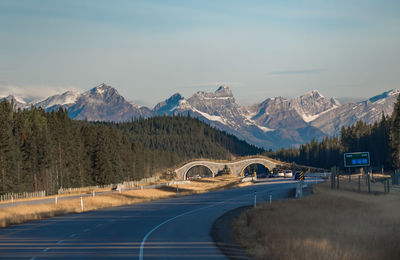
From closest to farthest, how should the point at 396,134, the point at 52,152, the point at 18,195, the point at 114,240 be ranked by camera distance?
the point at 114,240 → the point at 18,195 → the point at 52,152 → the point at 396,134

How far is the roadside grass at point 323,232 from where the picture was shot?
63.4ft

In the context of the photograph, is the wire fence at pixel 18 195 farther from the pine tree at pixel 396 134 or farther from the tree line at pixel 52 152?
the pine tree at pixel 396 134

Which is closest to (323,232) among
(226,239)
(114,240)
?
(226,239)

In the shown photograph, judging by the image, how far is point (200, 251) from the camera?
68.0 ft

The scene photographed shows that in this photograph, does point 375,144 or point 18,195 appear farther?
point 375,144

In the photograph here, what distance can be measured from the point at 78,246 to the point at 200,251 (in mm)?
5163

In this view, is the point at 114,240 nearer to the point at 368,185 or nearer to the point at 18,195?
the point at 368,185

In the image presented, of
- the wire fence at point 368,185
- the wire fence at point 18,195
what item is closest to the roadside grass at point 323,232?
the wire fence at point 368,185

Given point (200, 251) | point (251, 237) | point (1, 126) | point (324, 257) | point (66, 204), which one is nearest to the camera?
point (324, 257)

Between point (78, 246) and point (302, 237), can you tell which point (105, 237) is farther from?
point (302, 237)

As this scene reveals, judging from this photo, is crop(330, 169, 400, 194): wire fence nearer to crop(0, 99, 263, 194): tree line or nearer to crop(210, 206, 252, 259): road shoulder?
crop(210, 206, 252, 259): road shoulder

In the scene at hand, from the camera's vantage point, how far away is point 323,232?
85.6 ft

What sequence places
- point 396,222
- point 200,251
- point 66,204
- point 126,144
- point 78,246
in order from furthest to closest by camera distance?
point 126,144 < point 66,204 < point 396,222 < point 78,246 < point 200,251

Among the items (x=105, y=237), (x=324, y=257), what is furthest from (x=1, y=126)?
(x=324, y=257)
